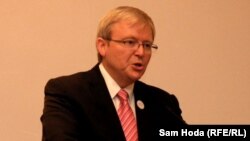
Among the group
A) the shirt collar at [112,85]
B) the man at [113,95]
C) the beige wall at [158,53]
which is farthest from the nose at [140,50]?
the beige wall at [158,53]

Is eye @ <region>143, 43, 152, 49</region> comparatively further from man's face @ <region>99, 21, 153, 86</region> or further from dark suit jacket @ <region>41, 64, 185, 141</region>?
dark suit jacket @ <region>41, 64, 185, 141</region>

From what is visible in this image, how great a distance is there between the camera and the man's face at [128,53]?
1926mm

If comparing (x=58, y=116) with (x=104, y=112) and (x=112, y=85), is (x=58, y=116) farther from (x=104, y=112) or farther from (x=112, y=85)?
(x=112, y=85)

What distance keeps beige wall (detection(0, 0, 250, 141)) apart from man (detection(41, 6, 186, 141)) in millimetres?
734

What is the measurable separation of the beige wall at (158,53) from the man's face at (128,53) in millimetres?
821

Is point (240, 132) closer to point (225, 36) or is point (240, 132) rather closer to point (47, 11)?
point (47, 11)

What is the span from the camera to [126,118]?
1.83 meters

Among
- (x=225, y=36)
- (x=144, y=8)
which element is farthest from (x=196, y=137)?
(x=225, y=36)

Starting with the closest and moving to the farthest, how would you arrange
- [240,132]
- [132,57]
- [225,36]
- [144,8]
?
[240,132]
[132,57]
[144,8]
[225,36]

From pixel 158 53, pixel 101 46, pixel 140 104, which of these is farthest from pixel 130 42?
pixel 158 53

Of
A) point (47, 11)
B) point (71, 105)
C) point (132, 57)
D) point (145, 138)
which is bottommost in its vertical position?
point (145, 138)

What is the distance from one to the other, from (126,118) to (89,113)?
19 centimetres

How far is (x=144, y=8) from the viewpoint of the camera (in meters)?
2.96

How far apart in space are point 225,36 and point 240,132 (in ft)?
6.71
